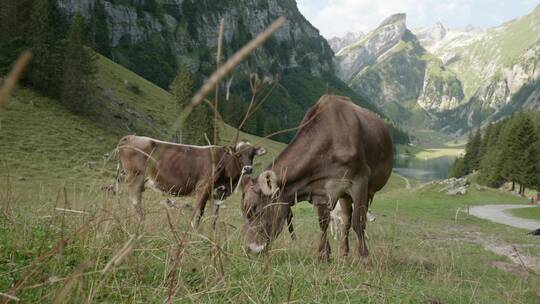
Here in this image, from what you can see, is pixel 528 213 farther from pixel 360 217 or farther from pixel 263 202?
pixel 263 202

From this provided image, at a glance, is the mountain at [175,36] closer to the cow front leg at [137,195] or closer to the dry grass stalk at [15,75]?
the cow front leg at [137,195]

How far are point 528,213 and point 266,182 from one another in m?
32.9

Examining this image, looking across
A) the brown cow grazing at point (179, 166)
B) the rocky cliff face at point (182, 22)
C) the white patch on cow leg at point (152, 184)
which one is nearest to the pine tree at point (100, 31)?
the rocky cliff face at point (182, 22)

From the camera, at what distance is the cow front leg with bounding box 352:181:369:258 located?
5.69 meters

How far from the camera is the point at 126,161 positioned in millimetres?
10398

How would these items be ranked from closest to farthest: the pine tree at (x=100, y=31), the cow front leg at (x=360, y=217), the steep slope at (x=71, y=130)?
the cow front leg at (x=360, y=217) → the steep slope at (x=71, y=130) → the pine tree at (x=100, y=31)

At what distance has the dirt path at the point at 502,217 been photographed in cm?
2548

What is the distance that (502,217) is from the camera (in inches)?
1135

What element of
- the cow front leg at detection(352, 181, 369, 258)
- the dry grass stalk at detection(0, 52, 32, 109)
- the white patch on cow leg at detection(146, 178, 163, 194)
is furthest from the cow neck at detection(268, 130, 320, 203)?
the dry grass stalk at detection(0, 52, 32, 109)

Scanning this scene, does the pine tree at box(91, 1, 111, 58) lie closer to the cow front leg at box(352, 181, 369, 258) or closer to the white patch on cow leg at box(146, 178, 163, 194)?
the white patch on cow leg at box(146, 178, 163, 194)

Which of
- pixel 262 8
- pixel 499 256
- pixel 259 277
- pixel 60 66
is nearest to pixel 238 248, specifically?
pixel 259 277

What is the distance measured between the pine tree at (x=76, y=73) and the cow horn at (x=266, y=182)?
47.7 metres

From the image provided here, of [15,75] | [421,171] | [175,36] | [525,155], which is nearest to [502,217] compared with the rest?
[15,75]

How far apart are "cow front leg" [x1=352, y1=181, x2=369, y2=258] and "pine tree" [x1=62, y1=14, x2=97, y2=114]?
1885 inches
